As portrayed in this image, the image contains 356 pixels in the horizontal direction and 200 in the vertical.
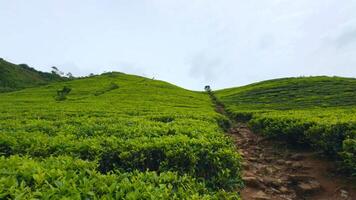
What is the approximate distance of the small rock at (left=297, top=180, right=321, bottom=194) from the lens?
11633 mm

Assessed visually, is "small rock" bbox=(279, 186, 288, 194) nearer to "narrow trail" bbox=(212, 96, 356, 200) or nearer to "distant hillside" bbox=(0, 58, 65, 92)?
"narrow trail" bbox=(212, 96, 356, 200)

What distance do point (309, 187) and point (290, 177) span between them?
1.02 metres

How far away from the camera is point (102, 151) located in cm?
927

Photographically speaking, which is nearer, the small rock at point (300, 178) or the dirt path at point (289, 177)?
the dirt path at point (289, 177)

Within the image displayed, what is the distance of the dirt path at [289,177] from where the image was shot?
1137 cm

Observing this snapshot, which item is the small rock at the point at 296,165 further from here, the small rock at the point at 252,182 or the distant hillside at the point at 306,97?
the distant hillside at the point at 306,97

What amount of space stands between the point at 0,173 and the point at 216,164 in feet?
16.2

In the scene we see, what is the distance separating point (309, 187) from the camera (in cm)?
1177

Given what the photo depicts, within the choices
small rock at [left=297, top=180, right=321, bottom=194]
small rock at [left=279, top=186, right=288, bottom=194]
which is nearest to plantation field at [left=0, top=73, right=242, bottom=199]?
small rock at [left=279, top=186, right=288, bottom=194]

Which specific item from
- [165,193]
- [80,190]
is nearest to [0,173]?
[80,190]

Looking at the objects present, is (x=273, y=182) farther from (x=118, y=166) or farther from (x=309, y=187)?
(x=118, y=166)

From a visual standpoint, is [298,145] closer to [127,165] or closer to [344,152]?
[344,152]

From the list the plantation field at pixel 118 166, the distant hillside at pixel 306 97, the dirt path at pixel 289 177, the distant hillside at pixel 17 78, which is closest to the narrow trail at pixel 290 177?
the dirt path at pixel 289 177

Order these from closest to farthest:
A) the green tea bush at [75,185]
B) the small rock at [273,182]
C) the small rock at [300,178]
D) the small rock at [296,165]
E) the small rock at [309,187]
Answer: the green tea bush at [75,185] → the small rock at [309,187] → the small rock at [273,182] → the small rock at [300,178] → the small rock at [296,165]
